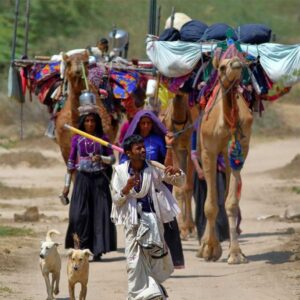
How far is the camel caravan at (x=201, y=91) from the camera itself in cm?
1512

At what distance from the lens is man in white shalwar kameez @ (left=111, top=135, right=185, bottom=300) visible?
1110 centimetres

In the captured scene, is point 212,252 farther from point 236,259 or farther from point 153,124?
point 153,124

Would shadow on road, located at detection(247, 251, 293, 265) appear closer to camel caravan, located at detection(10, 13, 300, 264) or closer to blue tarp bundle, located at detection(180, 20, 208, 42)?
camel caravan, located at detection(10, 13, 300, 264)

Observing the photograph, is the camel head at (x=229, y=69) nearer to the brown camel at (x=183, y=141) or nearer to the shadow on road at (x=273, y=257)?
the shadow on road at (x=273, y=257)

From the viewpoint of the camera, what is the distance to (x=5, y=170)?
28.7 metres

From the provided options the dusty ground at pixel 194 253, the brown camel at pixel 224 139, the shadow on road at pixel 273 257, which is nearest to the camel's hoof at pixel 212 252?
the brown camel at pixel 224 139

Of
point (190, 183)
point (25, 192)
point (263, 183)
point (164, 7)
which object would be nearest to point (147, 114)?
point (190, 183)

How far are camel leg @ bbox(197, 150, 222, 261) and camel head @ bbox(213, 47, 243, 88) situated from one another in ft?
3.00

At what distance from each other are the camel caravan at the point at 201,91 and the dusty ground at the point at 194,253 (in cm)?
74

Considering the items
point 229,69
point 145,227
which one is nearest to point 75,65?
point 229,69

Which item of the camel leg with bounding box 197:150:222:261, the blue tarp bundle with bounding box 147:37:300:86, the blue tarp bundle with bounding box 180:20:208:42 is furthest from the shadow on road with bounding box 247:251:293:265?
the blue tarp bundle with bounding box 180:20:208:42

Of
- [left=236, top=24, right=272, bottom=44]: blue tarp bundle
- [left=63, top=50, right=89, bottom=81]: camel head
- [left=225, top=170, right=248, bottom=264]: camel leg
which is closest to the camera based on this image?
[left=225, top=170, right=248, bottom=264]: camel leg

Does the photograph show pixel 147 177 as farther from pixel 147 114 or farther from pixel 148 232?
pixel 147 114

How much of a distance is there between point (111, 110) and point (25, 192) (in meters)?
7.14
